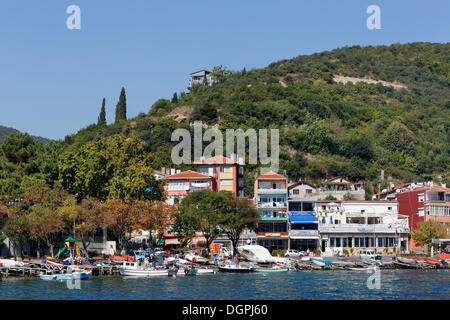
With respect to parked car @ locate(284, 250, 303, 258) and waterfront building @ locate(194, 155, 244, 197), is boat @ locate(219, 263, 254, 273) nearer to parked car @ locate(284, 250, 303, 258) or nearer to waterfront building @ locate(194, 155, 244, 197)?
parked car @ locate(284, 250, 303, 258)

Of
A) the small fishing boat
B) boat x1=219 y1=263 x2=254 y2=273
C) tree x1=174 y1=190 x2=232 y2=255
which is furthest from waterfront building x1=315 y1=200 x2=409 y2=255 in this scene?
the small fishing boat

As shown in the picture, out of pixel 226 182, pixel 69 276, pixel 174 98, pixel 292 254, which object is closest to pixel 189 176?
pixel 226 182

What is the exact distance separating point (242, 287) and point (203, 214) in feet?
99.9

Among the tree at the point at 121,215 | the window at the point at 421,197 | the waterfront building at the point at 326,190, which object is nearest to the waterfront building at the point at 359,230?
the window at the point at 421,197

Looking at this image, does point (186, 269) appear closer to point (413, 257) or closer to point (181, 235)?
point (181, 235)

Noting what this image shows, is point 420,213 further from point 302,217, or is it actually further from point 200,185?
point 200,185

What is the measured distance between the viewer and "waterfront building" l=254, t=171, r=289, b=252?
95.7 meters

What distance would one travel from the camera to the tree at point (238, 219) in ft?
285

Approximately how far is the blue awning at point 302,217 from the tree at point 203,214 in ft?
42.8

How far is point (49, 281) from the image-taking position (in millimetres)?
60938

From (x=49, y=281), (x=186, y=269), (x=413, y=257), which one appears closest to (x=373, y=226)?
(x=413, y=257)

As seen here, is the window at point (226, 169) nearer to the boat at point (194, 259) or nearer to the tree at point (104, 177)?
the tree at point (104, 177)

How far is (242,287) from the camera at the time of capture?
5594cm

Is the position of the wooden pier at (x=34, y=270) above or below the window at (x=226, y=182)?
below
